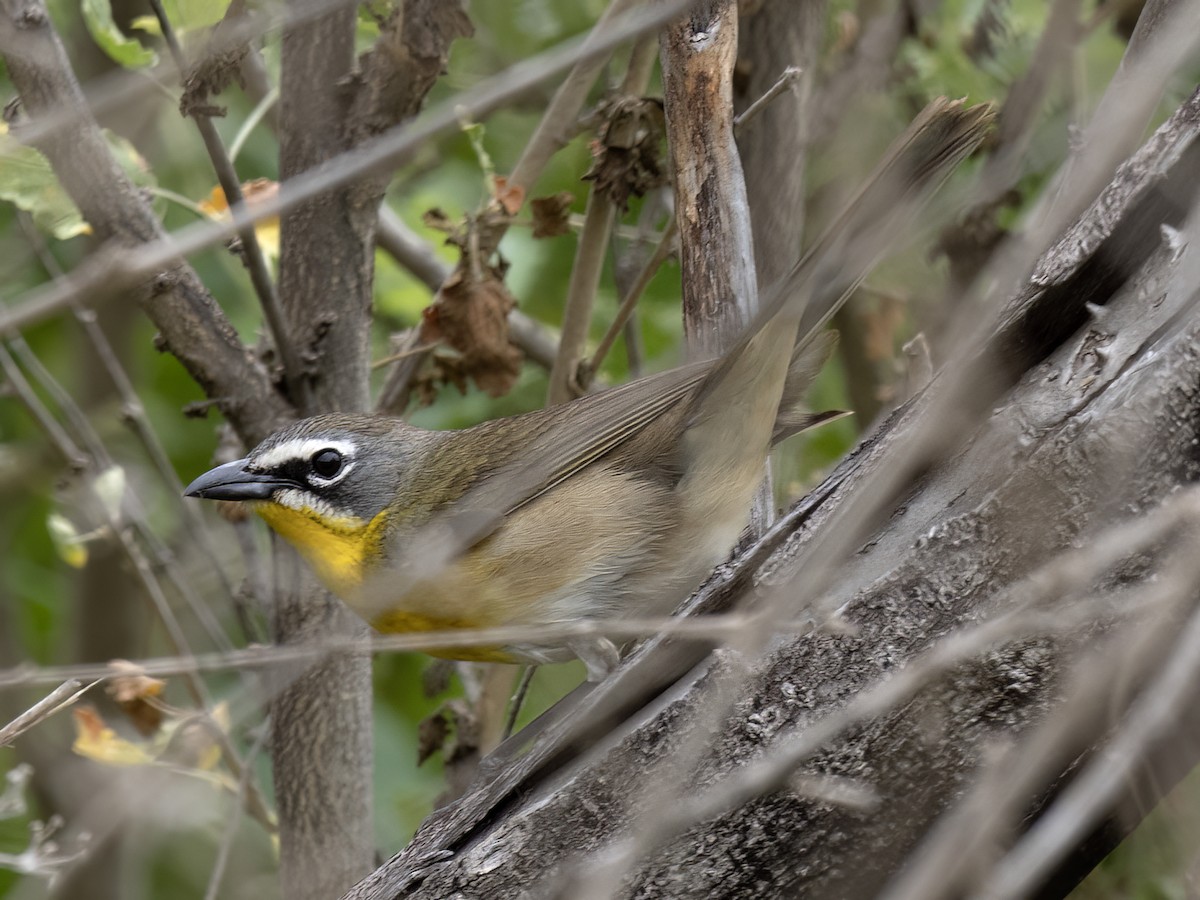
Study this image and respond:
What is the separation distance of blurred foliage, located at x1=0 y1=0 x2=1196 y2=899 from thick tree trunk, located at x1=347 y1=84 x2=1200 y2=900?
62.4 inches

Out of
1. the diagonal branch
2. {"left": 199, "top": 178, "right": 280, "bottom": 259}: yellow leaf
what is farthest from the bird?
{"left": 199, "top": 178, "right": 280, "bottom": 259}: yellow leaf

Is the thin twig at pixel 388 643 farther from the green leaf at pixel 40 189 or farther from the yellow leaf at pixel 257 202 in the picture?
the green leaf at pixel 40 189

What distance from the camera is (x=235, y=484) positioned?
11.5 ft

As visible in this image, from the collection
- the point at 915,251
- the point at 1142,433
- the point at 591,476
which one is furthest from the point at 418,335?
the point at 1142,433

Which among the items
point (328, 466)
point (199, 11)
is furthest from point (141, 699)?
point (199, 11)

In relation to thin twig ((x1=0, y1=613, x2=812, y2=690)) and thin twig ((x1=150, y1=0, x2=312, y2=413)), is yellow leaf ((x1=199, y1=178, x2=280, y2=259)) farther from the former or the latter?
thin twig ((x1=0, y1=613, x2=812, y2=690))

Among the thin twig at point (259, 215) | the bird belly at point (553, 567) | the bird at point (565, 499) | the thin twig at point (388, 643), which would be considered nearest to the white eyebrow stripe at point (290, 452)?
the bird at point (565, 499)

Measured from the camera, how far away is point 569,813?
7.91 feet

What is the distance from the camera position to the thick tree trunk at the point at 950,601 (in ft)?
6.75

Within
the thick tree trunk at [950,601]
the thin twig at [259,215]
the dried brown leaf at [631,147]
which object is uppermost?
the dried brown leaf at [631,147]

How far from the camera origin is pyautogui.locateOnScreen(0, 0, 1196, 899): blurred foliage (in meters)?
4.30

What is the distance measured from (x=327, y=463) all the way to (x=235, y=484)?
0.25 meters

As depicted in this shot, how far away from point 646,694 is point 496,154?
108 inches

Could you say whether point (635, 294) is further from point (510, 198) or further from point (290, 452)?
point (290, 452)
